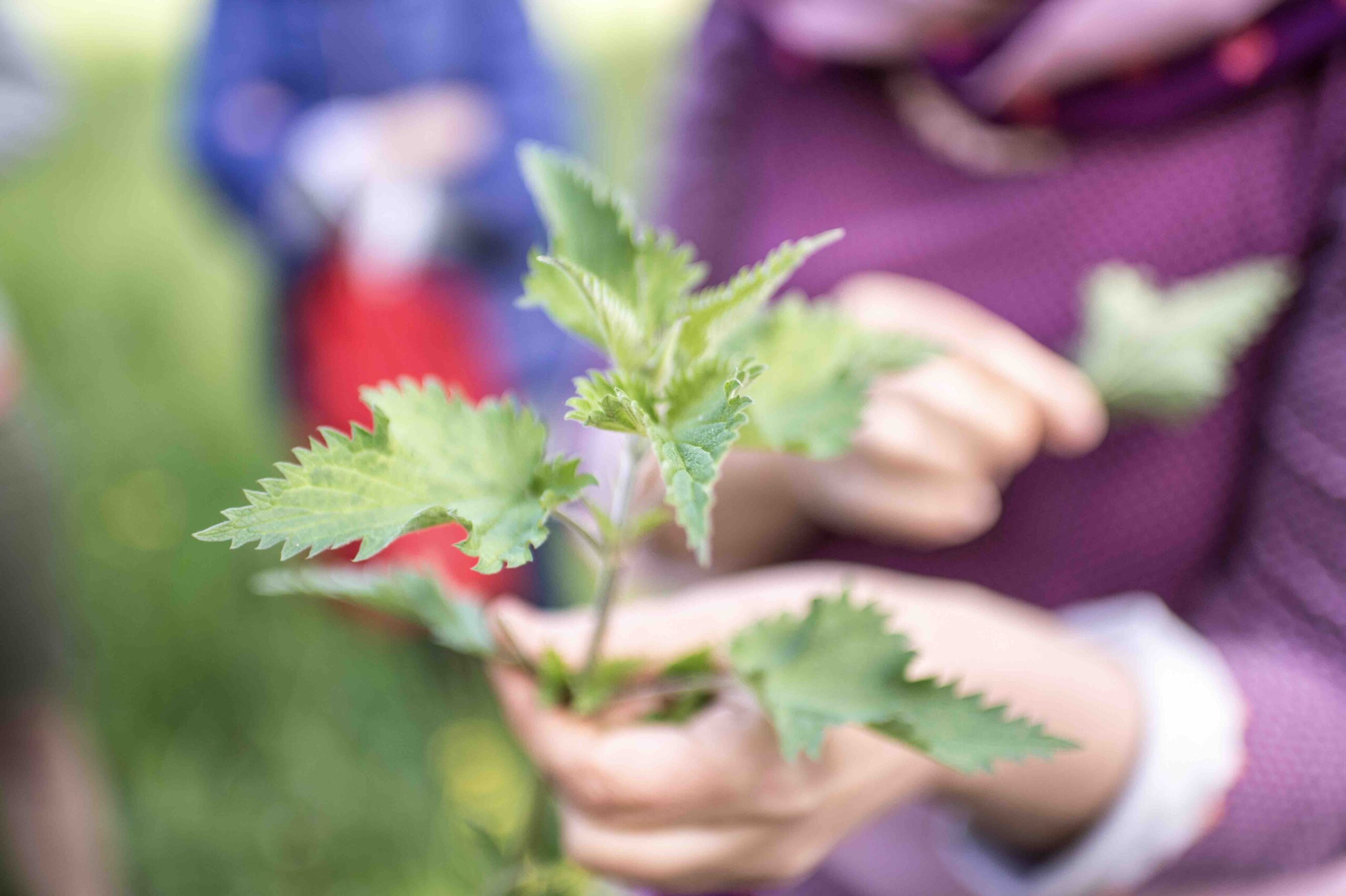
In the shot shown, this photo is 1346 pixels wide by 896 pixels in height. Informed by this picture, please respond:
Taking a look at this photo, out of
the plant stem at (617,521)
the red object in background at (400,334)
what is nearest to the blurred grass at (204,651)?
the red object in background at (400,334)

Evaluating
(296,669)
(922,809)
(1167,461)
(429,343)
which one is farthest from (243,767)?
(1167,461)

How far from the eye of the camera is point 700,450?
0.31 m

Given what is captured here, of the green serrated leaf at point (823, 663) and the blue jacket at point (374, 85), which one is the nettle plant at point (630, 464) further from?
the blue jacket at point (374, 85)

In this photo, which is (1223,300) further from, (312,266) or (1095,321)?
(312,266)

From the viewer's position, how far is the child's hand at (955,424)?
2.19 feet

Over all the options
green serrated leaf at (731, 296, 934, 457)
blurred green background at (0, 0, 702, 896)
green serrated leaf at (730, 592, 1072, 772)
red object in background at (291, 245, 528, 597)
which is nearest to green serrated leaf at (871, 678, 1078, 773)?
green serrated leaf at (730, 592, 1072, 772)

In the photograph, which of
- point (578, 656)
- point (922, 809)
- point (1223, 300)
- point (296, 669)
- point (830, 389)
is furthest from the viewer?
point (296, 669)

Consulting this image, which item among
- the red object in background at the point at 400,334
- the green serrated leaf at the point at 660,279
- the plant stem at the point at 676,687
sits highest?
the green serrated leaf at the point at 660,279

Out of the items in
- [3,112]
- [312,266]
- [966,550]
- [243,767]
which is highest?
[3,112]

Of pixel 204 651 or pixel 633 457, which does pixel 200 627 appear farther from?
pixel 633 457

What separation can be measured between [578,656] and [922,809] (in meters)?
0.40

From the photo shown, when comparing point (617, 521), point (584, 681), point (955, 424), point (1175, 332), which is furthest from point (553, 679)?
point (1175, 332)

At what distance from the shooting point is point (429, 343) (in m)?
1.76

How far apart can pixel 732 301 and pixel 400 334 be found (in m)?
1.47
